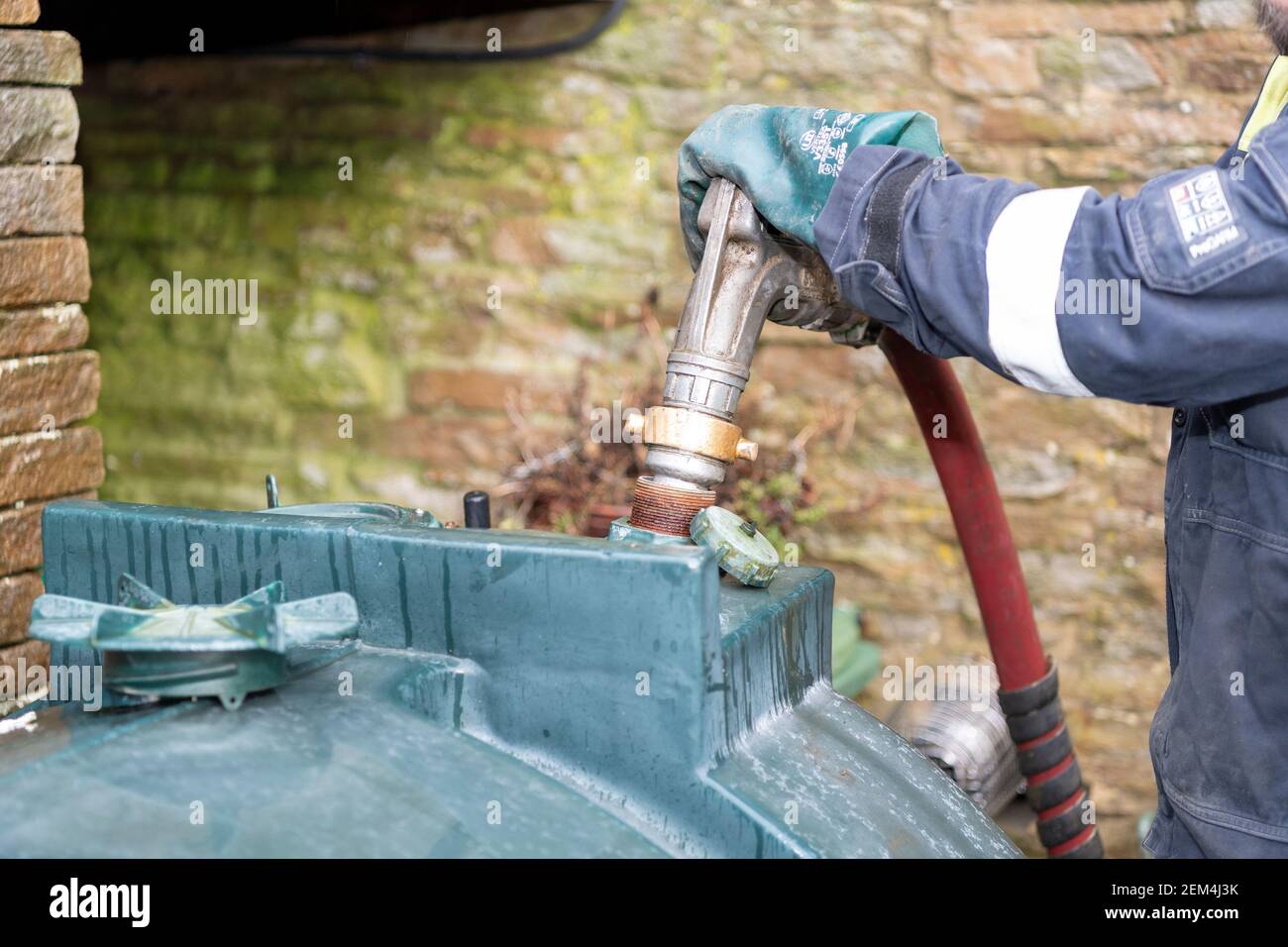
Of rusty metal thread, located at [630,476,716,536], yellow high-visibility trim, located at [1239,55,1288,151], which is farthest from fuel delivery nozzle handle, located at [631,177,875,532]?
yellow high-visibility trim, located at [1239,55,1288,151]

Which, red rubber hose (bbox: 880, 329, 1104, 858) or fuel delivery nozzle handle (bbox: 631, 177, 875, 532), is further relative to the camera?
red rubber hose (bbox: 880, 329, 1104, 858)

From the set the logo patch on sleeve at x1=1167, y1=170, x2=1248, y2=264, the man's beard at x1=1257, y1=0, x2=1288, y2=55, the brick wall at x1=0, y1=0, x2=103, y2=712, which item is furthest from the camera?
the brick wall at x1=0, y1=0, x2=103, y2=712

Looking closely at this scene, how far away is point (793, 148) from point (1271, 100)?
54 cm

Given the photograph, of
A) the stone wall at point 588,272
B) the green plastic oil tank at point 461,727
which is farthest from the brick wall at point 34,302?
the stone wall at point 588,272

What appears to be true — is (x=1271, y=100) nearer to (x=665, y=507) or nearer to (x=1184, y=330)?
(x=1184, y=330)

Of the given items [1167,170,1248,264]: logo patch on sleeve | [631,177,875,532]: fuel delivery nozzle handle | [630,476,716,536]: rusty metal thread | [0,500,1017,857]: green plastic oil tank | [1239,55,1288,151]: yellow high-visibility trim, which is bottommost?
[0,500,1017,857]: green plastic oil tank

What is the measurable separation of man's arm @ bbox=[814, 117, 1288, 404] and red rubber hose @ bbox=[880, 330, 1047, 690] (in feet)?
0.90

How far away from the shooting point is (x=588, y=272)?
10.6 feet

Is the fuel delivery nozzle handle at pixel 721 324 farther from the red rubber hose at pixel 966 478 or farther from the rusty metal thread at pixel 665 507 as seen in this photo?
the red rubber hose at pixel 966 478

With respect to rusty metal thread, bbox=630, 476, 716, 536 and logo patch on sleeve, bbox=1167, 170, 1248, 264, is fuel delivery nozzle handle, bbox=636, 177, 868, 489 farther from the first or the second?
logo patch on sleeve, bbox=1167, 170, 1248, 264

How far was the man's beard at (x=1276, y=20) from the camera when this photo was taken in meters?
1.29

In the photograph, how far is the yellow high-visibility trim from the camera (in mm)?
1330

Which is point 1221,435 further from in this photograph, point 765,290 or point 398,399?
point 398,399
